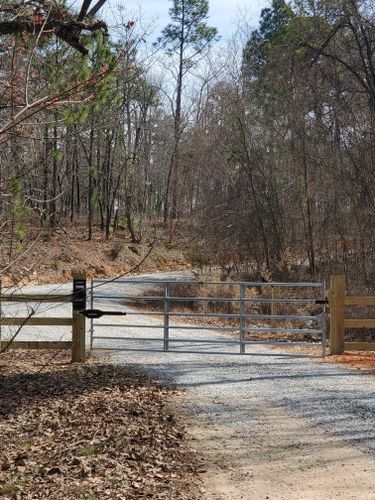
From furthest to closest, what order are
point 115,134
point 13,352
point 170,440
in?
1. point 115,134
2. point 13,352
3. point 170,440

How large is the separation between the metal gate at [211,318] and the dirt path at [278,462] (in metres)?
3.25

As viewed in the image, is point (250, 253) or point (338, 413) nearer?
point (338, 413)

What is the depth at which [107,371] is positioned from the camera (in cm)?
1102

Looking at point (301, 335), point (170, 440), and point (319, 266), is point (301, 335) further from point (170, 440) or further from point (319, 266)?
point (170, 440)

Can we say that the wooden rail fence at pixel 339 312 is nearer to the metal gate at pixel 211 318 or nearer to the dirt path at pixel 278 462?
the metal gate at pixel 211 318

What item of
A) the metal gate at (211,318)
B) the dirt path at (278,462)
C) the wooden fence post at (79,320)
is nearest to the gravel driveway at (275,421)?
the dirt path at (278,462)

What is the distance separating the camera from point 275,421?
26.2 feet

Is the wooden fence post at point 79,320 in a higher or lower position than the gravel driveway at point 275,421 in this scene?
higher

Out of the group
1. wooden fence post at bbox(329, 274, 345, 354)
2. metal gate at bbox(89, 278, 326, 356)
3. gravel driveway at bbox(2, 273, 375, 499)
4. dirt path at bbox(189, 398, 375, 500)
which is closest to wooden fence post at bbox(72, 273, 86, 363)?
metal gate at bbox(89, 278, 326, 356)

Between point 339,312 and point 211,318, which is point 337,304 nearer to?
point 339,312

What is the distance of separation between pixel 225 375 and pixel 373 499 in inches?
221

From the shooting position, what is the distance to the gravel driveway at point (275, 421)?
19.4ft

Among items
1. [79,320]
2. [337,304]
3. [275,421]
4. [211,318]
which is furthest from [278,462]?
[211,318]

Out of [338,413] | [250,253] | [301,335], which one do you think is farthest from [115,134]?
[338,413]
